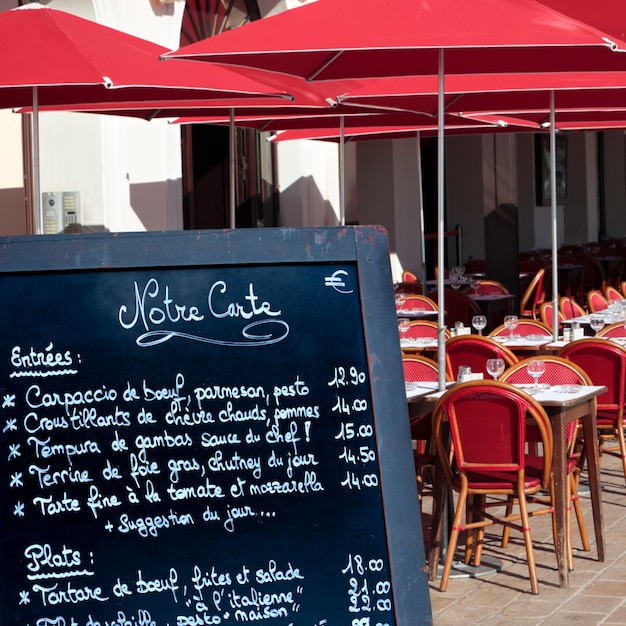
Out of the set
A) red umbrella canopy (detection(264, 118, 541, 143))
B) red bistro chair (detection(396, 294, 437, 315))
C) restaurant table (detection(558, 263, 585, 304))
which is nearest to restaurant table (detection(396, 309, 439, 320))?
red bistro chair (detection(396, 294, 437, 315))

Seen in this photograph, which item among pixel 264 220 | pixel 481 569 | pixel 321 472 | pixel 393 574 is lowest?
pixel 481 569

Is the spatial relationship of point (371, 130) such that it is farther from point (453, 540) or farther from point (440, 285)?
point (453, 540)

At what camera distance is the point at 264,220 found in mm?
12914

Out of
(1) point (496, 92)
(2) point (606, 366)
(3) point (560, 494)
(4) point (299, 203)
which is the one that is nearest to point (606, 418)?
(2) point (606, 366)

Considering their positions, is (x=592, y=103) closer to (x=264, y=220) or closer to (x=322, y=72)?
(x=322, y=72)

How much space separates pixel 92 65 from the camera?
5832 mm

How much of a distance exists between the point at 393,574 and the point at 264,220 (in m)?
10.2

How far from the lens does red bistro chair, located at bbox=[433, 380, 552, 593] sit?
198 inches

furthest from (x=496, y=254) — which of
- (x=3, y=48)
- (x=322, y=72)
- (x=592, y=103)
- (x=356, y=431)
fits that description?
(x=356, y=431)

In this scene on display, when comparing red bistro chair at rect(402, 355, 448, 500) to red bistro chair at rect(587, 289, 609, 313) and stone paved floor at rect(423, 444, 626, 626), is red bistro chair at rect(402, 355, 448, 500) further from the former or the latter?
red bistro chair at rect(587, 289, 609, 313)

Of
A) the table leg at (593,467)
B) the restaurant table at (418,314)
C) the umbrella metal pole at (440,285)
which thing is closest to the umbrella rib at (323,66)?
the umbrella metal pole at (440,285)

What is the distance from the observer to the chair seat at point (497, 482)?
5152mm

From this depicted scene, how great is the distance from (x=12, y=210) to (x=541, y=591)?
17.4 feet

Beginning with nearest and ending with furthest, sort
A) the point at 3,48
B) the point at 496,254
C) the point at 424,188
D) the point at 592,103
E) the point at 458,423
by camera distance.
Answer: the point at 458,423
the point at 3,48
the point at 592,103
the point at 496,254
the point at 424,188
